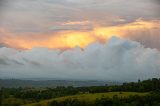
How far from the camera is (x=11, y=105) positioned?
137125mm

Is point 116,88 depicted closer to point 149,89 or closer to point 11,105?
point 149,89

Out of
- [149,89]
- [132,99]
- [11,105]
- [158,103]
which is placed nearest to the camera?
[158,103]

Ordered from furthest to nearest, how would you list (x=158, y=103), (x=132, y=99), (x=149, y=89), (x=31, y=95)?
(x=31, y=95), (x=149, y=89), (x=132, y=99), (x=158, y=103)

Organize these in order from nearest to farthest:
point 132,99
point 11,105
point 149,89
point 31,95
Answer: point 132,99
point 11,105
point 149,89
point 31,95

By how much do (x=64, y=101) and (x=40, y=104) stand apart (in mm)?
9241

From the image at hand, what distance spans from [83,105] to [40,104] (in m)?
16.2

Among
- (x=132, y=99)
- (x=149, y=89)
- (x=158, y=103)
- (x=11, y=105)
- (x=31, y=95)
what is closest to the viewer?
(x=158, y=103)

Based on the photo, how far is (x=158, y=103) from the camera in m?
117

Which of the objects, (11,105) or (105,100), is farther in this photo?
(11,105)

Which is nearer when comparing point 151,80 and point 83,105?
point 83,105

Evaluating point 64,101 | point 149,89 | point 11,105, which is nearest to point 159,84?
point 149,89

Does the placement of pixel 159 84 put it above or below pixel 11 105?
above

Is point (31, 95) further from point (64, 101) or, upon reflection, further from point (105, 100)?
point (105, 100)

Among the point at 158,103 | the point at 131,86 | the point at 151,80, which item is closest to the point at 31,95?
the point at 131,86
